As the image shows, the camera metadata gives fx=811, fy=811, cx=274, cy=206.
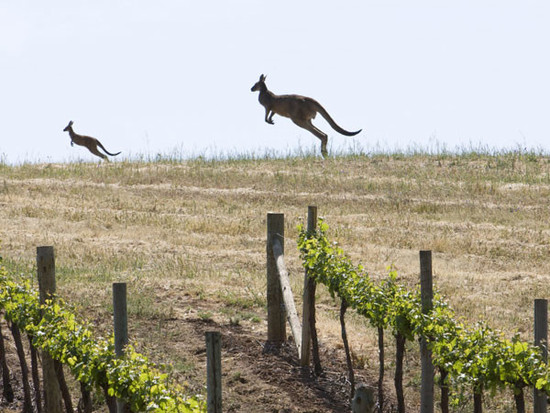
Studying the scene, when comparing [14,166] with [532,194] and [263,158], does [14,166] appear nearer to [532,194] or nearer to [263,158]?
[263,158]

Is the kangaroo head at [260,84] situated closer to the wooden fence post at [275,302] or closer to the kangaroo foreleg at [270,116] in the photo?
the kangaroo foreleg at [270,116]

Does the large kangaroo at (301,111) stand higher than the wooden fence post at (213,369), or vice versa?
the large kangaroo at (301,111)

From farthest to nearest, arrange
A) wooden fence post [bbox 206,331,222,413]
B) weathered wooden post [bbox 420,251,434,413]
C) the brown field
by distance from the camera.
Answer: the brown field, weathered wooden post [bbox 420,251,434,413], wooden fence post [bbox 206,331,222,413]

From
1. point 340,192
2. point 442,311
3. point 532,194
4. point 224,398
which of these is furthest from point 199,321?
point 532,194

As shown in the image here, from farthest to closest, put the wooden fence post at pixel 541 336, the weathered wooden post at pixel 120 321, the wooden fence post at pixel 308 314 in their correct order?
1. the wooden fence post at pixel 308 314
2. the weathered wooden post at pixel 120 321
3. the wooden fence post at pixel 541 336

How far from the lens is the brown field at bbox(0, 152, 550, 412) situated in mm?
7902

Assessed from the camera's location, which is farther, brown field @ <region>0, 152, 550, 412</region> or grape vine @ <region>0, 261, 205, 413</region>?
brown field @ <region>0, 152, 550, 412</region>

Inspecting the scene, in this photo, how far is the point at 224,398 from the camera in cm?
684

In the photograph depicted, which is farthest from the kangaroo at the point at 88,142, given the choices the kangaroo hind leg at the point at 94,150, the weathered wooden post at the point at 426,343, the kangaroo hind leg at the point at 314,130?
the weathered wooden post at the point at 426,343

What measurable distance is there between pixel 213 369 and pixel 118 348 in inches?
37.6

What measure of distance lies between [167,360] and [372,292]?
A: 2.19 meters

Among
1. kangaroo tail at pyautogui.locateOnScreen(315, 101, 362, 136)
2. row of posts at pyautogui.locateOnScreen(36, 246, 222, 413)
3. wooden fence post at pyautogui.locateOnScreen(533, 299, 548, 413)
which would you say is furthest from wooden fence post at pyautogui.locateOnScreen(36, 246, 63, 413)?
kangaroo tail at pyautogui.locateOnScreen(315, 101, 362, 136)

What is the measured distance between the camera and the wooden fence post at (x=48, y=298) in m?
6.09

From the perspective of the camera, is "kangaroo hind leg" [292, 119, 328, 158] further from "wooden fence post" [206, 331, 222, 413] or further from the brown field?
"wooden fence post" [206, 331, 222, 413]
